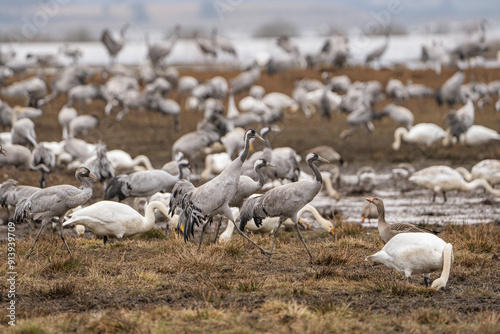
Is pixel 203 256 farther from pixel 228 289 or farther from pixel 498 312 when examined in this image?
pixel 498 312

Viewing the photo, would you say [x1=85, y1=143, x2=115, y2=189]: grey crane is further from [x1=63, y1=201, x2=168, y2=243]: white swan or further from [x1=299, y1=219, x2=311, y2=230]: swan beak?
[x1=299, y1=219, x2=311, y2=230]: swan beak

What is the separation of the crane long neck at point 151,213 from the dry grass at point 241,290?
20 cm

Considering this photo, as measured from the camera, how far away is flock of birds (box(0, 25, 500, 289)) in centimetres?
752

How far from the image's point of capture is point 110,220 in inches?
316

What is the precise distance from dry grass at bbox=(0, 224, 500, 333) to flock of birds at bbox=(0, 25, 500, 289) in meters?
0.25

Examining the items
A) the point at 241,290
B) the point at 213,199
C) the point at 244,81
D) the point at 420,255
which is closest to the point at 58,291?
the point at 241,290

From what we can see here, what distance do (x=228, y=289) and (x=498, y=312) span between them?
2.10m

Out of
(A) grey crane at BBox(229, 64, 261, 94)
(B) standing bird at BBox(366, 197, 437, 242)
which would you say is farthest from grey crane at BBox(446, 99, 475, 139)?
(A) grey crane at BBox(229, 64, 261, 94)

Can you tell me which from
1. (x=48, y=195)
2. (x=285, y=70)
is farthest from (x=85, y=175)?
(x=285, y=70)

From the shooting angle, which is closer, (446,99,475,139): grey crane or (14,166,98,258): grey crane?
(14,166,98,258): grey crane

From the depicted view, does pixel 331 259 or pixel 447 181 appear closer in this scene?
pixel 331 259

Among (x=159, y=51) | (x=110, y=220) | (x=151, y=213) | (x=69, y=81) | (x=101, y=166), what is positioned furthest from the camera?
(x=159, y=51)

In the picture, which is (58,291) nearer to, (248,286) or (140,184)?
(248,286)

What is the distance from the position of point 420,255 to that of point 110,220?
11.1 feet
